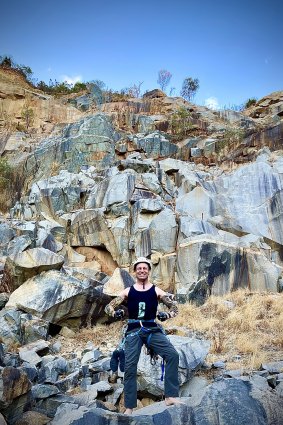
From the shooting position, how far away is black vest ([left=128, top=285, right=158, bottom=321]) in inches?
149

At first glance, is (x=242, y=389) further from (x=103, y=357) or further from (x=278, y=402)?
(x=103, y=357)

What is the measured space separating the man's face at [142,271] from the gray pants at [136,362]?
657 millimetres

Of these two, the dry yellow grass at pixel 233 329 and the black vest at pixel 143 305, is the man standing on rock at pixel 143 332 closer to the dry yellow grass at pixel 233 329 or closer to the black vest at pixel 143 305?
the black vest at pixel 143 305

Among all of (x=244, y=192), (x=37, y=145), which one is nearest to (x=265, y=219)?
(x=244, y=192)

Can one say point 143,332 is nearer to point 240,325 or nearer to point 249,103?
point 240,325

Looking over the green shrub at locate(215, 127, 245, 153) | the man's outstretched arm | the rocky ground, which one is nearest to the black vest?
the man's outstretched arm

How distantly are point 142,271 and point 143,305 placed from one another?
0.41 metres

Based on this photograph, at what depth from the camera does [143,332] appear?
375cm

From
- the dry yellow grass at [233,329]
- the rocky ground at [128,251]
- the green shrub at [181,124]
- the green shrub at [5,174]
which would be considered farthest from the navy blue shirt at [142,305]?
the green shrub at [181,124]

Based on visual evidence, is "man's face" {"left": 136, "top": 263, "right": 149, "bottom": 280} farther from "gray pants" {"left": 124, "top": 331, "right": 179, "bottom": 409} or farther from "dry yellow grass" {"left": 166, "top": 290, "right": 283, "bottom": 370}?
"dry yellow grass" {"left": 166, "top": 290, "right": 283, "bottom": 370}

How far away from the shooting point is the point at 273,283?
11516mm

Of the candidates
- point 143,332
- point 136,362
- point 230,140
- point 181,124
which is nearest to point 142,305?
point 143,332

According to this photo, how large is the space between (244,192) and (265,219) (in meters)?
2.00

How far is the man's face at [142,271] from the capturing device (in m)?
3.90
